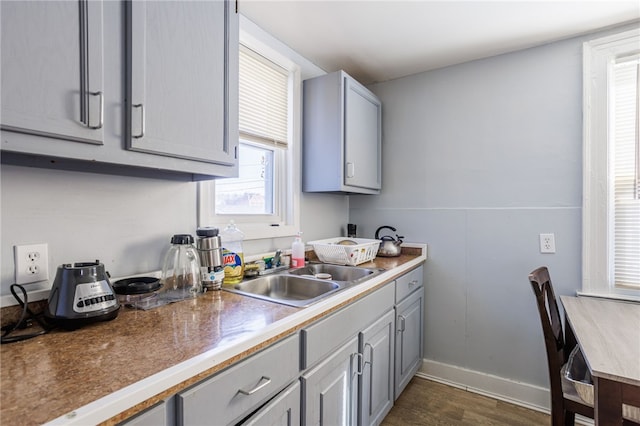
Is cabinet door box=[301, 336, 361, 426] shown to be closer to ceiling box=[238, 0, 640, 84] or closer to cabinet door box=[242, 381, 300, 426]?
cabinet door box=[242, 381, 300, 426]

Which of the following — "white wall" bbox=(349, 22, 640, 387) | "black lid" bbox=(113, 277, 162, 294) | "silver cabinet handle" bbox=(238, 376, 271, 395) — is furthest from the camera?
"white wall" bbox=(349, 22, 640, 387)

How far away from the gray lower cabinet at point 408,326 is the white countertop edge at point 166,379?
39.9 inches

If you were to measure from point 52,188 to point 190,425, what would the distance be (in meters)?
0.88

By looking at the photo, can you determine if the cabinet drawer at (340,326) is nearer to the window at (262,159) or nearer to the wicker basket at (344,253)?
the wicker basket at (344,253)

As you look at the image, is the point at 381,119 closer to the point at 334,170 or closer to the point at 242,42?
the point at 334,170

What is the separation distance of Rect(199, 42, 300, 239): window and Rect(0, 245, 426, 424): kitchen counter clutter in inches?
25.2

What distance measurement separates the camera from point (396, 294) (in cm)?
192

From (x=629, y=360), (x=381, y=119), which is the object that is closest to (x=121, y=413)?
(x=629, y=360)

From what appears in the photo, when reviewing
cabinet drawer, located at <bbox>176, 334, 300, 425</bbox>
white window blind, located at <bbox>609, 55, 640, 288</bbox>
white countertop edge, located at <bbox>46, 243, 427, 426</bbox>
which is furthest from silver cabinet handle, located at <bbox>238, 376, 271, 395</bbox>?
white window blind, located at <bbox>609, 55, 640, 288</bbox>

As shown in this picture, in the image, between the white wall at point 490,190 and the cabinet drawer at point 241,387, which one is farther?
the white wall at point 490,190

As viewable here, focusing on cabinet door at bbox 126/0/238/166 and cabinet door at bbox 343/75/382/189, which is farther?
cabinet door at bbox 343/75/382/189

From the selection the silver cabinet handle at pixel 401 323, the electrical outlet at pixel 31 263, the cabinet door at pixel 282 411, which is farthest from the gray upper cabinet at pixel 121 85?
the silver cabinet handle at pixel 401 323

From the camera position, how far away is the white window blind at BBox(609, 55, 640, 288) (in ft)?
6.07

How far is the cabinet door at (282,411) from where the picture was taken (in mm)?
910
